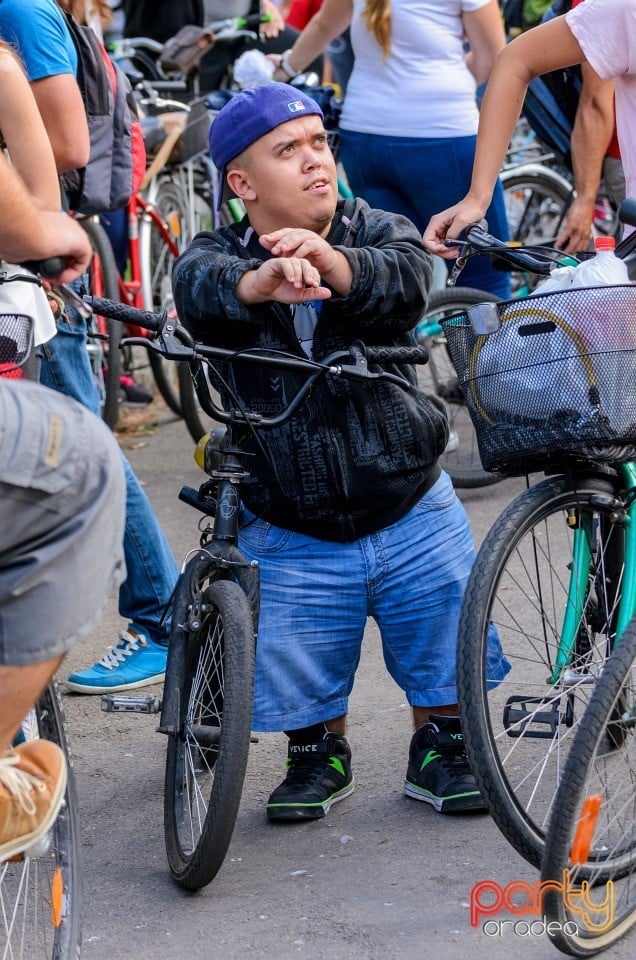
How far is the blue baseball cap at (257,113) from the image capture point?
322cm

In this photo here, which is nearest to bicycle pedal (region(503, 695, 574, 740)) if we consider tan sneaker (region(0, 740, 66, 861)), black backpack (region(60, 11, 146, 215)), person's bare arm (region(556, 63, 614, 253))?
tan sneaker (region(0, 740, 66, 861))

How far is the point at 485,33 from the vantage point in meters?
5.40

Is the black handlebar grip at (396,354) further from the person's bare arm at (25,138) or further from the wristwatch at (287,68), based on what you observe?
the wristwatch at (287,68)

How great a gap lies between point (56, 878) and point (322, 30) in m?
4.35

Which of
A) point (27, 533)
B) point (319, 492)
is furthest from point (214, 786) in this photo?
point (27, 533)

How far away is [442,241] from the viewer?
3.29m

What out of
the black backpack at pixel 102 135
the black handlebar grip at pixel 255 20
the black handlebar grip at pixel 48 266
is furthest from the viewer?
the black handlebar grip at pixel 255 20

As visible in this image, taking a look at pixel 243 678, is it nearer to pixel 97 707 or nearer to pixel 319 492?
pixel 319 492

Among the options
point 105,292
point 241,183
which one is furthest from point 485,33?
point 241,183

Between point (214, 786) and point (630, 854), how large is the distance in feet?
2.79

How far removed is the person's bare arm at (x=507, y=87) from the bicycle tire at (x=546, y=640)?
743 mm

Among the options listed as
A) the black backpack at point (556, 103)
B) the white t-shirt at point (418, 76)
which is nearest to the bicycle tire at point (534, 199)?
the black backpack at point (556, 103)

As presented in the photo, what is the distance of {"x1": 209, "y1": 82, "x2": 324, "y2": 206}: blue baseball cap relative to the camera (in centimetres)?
322

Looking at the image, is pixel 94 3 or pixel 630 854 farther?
pixel 94 3
